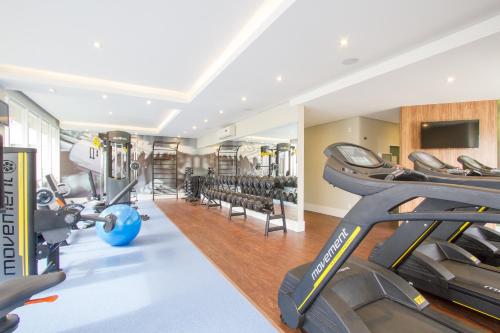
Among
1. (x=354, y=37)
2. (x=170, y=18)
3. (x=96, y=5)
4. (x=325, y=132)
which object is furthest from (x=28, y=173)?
(x=325, y=132)

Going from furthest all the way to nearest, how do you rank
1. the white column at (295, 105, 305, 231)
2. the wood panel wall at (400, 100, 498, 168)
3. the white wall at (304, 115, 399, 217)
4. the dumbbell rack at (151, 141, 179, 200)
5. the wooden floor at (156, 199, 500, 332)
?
the dumbbell rack at (151, 141, 179, 200) < the white wall at (304, 115, 399, 217) < the white column at (295, 105, 305, 231) < the wood panel wall at (400, 100, 498, 168) < the wooden floor at (156, 199, 500, 332)

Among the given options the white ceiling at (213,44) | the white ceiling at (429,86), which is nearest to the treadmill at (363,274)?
the white ceiling at (213,44)

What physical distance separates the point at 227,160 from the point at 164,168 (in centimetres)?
329

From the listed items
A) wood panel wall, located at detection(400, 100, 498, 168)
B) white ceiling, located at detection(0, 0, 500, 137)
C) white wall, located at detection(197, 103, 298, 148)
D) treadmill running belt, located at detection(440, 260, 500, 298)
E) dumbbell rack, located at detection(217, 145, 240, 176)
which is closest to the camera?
treadmill running belt, located at detection(440, 260, 500, 298)

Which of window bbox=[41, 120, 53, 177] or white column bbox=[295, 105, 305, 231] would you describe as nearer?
white column bbox=[295, 105, 305, 231]

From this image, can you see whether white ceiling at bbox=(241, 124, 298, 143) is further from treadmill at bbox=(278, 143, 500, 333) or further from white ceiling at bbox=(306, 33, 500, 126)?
treadmill at bbox=(278, 143, 500, 333)

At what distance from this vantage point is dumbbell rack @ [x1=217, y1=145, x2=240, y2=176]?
25.6 feet

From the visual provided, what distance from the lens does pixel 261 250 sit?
3.42 meters

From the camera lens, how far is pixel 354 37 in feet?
8.43

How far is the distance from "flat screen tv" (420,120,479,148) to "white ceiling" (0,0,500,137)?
896 mm

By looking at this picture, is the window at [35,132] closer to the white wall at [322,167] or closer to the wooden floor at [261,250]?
the wooden floor at [261,250]

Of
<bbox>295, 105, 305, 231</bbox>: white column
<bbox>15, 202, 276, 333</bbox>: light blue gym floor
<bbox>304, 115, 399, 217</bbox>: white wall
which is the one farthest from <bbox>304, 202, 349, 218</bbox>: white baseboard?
<bbox>15, 202, 276, 333</bbox>: light blue gym floor

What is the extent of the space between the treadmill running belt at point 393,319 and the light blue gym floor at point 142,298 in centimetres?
69

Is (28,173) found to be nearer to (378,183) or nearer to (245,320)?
(245,320)
